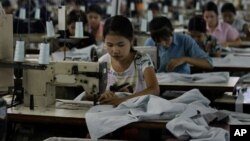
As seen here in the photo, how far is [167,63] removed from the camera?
162 inches

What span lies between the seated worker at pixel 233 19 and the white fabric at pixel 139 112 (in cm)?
456

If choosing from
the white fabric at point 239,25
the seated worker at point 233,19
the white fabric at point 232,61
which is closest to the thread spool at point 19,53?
the white fabric at point 232,61

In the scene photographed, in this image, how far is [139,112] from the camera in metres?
2.55

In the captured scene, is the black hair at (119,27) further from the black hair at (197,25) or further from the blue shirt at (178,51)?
the black hair at (197,25)

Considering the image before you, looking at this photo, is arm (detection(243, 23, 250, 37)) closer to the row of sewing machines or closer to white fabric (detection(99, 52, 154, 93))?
white fabric (detection(99, 52, 154, 93))

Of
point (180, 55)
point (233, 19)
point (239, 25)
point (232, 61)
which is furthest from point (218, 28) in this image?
point (180, 55)

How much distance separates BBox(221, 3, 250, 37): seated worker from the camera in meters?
7.07

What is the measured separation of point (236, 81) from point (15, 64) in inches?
67.0

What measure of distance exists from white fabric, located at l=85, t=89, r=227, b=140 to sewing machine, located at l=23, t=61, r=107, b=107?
0.51 ft

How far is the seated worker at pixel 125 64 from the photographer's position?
302 centimetres

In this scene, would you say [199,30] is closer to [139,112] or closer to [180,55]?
[180,55]

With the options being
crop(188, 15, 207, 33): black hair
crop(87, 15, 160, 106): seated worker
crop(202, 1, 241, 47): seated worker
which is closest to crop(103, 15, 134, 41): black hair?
crop(87, 15, 160, 106): seated worker

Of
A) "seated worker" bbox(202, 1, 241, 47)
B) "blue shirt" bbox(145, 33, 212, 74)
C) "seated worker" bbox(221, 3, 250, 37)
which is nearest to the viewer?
"blue shirt" bbox(145, 33, 212, 74)

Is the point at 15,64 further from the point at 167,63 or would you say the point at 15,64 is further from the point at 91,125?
the point at 167,63
